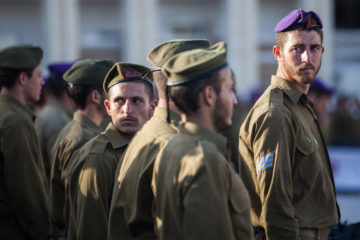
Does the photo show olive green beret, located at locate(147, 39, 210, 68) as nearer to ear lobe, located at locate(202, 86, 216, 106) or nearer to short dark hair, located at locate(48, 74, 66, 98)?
ear lobe, located at locate(202, 86, 216, 106)

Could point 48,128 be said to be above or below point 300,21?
below

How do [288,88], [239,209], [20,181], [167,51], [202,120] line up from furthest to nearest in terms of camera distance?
1. [20,181]
2. [288,88]
3. [167,51]
4. [202,120]
5. [239,209]

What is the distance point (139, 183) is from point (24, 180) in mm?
1775

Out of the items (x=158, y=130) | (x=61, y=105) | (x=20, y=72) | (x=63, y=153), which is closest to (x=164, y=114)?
(x=158, y=130)

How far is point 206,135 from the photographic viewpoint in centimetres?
275

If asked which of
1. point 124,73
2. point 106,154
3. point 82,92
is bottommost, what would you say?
point 106,154

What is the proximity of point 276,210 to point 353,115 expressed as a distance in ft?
47.9

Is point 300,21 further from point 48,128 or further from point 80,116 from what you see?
point 48,128

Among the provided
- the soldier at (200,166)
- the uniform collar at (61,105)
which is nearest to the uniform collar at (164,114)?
the soldier at (200,166)

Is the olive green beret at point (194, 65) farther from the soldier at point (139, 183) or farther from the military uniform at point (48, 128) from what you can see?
the military uniform at point (48, 128)

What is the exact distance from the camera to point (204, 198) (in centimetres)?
255

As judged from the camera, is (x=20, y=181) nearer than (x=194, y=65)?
No

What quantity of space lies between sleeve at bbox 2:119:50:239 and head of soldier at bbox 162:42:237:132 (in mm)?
2002

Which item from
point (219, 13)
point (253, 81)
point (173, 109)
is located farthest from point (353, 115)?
point (219, 13)
